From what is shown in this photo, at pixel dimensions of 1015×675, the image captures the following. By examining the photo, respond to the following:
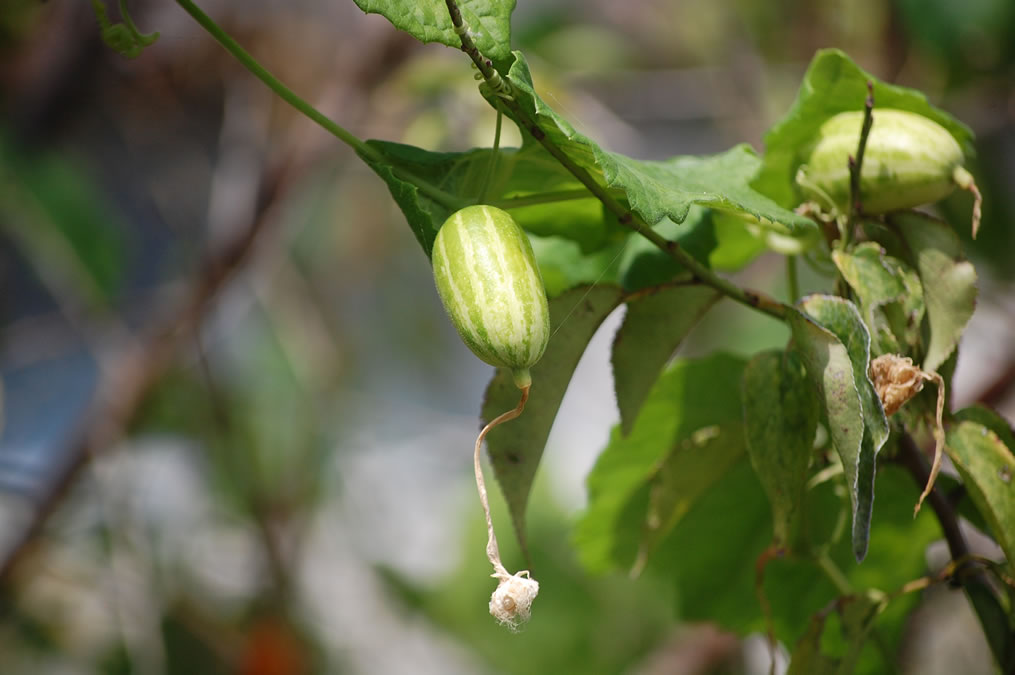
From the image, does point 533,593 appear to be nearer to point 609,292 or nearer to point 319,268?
point 609,292

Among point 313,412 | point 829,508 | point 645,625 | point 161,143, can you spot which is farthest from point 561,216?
point 161,143

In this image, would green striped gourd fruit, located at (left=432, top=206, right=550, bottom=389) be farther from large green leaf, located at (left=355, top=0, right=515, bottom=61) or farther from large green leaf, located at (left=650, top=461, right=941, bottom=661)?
large green leaf, located at (left=650, top=461, right=941, bottom=661)

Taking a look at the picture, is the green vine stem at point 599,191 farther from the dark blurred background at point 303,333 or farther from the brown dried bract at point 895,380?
the dark blurred background at point 303,333

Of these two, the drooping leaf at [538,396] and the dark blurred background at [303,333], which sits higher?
the drooping leaf at [538,396]

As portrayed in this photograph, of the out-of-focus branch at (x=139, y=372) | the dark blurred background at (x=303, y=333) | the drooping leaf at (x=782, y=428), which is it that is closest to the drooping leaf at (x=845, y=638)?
the drooping leaf at (x=782, y=428)

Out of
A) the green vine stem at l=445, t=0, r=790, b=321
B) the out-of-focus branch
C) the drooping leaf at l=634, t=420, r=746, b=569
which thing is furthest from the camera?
the out-of-focus branch

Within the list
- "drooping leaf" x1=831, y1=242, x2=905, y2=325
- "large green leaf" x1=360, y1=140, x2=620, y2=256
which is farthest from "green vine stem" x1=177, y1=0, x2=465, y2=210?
"drooping leaf" x1=831, y1=242, x2=905, y2=325

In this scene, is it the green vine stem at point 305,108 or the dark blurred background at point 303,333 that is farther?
the dark blurred background at point 303,333
